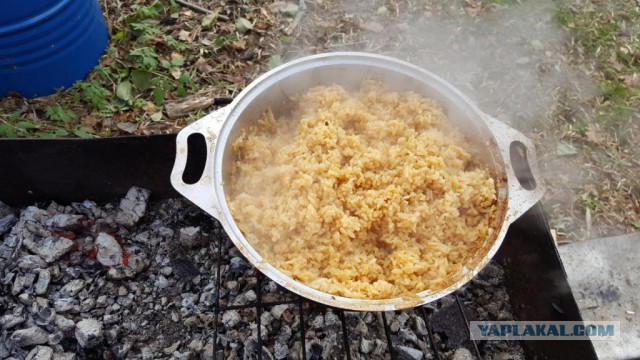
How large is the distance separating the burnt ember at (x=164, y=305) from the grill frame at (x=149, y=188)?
0.07 m

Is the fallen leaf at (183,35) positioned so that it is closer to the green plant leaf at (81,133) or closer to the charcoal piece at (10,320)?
the green plant leaf at (81,133)

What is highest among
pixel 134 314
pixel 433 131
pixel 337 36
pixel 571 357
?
pixel 433 131

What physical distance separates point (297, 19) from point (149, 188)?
7.40ft

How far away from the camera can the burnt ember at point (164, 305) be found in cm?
258

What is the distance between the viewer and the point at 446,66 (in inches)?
166

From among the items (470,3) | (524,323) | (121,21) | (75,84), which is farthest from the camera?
(470,3)

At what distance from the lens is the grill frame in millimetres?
2588

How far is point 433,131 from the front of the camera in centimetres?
262

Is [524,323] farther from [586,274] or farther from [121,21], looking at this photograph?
[121,21]

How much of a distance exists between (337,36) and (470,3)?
1.45 m

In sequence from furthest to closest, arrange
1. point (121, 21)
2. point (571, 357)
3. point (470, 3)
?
point (470, 3), point (121, 21), point (571, 357)

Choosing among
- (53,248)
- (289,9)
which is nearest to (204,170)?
(53,248)

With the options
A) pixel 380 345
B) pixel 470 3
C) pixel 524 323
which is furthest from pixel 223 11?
pixel 524 323

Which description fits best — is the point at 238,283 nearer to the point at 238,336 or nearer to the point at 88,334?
the point at 238,336
